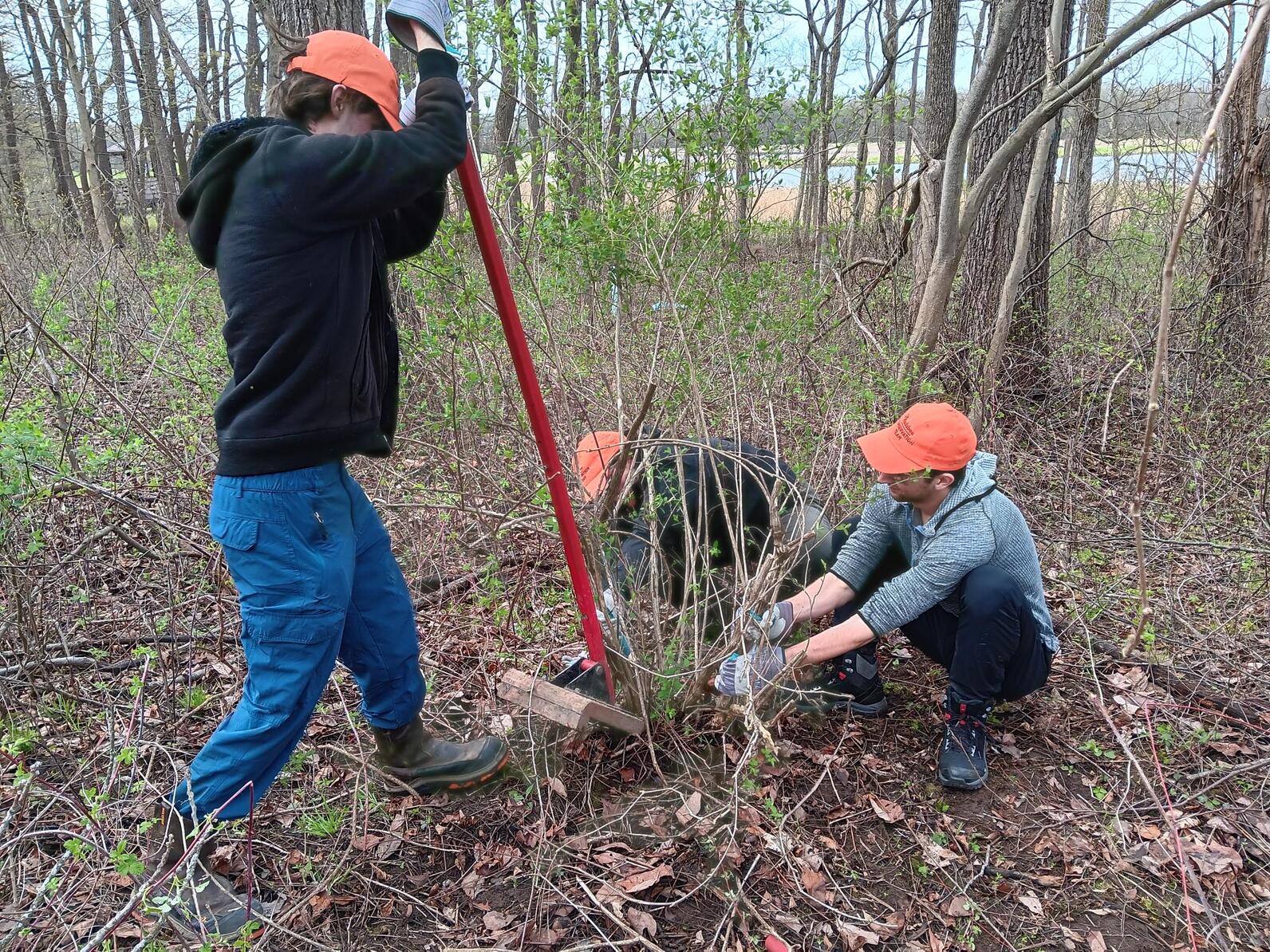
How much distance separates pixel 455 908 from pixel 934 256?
3503mm

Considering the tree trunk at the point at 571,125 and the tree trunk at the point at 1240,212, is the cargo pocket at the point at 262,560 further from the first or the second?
the tree trunk at the point at 1240,212

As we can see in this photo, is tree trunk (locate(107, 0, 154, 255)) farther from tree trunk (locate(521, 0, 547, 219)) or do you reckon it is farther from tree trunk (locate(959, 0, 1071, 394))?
tree trunk (locate(959, 0, 1071, 394))

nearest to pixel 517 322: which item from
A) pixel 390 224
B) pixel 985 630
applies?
pixel 390 224

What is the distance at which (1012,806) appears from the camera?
8.49 feet

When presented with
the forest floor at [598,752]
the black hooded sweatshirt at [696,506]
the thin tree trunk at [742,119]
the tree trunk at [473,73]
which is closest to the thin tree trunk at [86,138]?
the forest floor at [598,752]

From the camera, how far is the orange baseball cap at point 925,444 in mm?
2613

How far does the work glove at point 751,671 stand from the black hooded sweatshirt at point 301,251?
→ 1.30m

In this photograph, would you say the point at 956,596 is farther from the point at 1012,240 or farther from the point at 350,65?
the point at 1012,240

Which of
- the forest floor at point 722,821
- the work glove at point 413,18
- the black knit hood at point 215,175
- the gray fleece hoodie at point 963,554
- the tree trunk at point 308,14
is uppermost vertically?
the tree trunk at point 308,14

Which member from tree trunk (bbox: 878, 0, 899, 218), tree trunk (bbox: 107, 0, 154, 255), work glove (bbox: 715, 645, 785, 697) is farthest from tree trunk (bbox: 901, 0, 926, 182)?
tree trunk (bbox: 107, 0, 154, 255)

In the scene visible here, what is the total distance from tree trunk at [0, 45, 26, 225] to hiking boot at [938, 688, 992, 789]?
1146 cm

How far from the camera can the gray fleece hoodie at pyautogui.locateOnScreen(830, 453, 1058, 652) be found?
8.71ft

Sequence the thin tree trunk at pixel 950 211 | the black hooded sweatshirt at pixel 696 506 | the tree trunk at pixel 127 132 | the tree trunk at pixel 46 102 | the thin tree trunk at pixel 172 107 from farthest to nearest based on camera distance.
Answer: the tree trunk at pixel 46 102 < the thin tree trunk at pixel 172 107 < the tree trunk at pixel 127 132 < the thin tree trunk at pixel 950 211 < the black hooded sweatshirt at pixel 696 506

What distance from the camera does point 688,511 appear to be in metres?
2.98
